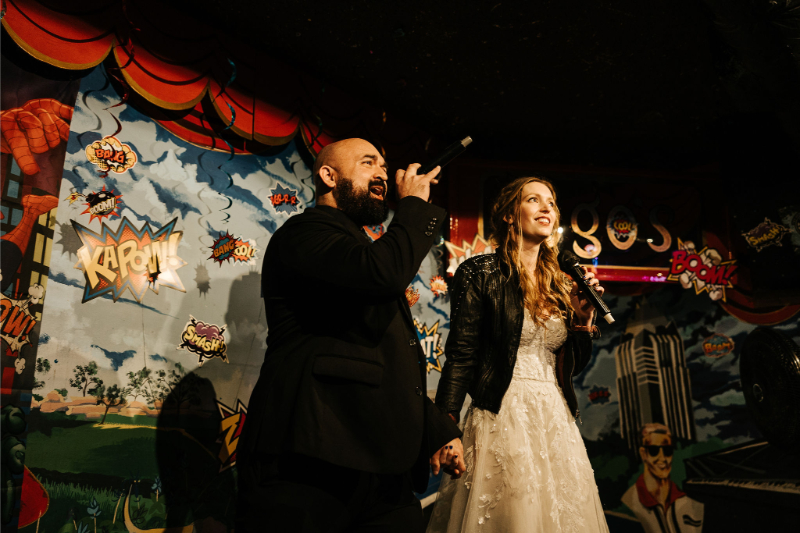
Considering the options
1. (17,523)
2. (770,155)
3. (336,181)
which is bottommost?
(17,523)

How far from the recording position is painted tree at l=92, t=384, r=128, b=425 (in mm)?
2271

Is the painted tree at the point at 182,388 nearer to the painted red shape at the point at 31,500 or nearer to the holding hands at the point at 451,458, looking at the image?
the painted red shape at the point at 31,500

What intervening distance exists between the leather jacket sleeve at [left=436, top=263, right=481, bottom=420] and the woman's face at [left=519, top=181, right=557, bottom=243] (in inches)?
14.1

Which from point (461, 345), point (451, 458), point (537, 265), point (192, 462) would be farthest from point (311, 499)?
point (537, 265)

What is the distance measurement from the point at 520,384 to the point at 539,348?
19 cm

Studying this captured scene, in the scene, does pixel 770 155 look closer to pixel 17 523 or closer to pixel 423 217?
pixel 423 217

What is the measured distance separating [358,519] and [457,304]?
1008 mm

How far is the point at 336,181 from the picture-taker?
181 cm

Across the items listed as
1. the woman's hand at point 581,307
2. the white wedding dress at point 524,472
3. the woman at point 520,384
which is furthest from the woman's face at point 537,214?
the white wedding dress at point 524,472

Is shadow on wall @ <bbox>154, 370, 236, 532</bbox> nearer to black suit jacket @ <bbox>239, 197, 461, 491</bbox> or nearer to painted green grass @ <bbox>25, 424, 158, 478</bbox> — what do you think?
painted green grass @ <bbox>25, 424, 158, 478</bbox>

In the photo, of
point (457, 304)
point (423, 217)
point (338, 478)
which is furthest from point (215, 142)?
point (338, 478)

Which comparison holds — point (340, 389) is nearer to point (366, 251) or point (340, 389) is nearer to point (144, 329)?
point (366, 251)

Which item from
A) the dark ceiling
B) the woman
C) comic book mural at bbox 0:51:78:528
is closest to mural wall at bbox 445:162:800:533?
the dark ceiling

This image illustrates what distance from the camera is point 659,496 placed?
383cm
